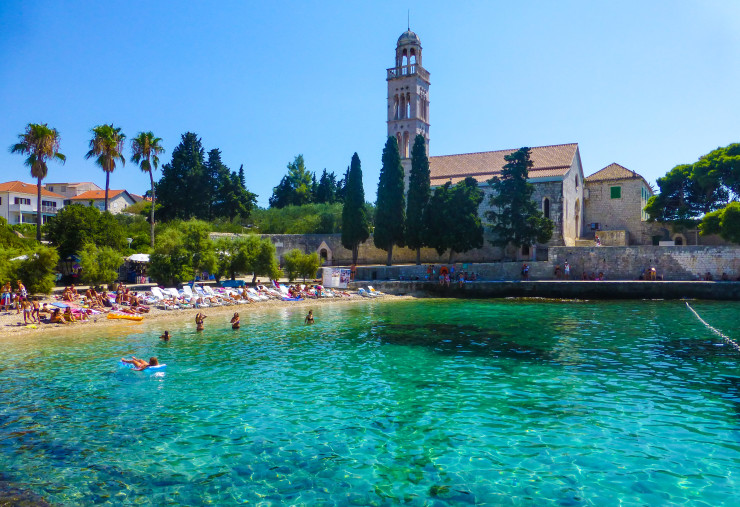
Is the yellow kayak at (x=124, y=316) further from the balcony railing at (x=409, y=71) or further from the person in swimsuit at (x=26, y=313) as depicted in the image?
the balcony railing at (x=409, y=71)

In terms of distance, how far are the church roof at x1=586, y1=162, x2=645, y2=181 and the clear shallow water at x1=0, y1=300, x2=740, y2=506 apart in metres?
29.7

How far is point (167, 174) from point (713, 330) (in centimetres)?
4479

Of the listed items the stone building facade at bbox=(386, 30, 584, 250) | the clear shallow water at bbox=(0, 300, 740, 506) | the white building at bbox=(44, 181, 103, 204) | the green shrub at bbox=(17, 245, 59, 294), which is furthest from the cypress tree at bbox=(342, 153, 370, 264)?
the white building at bbox=(44, 181, 103, 204)

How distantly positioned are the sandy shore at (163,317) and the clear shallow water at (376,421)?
1.73m

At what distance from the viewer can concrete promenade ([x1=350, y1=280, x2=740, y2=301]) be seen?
89.6 ft

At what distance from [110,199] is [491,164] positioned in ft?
151

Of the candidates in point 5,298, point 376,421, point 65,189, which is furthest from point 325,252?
point 65,189

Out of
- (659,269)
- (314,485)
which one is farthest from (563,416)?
(659,269)

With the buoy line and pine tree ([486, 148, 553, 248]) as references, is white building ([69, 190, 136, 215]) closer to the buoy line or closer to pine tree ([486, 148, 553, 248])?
pine tree ([486, 148, 553, 248])

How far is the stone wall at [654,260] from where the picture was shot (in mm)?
29375

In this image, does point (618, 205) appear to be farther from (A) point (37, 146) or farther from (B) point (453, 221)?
(A) point (37, 146)

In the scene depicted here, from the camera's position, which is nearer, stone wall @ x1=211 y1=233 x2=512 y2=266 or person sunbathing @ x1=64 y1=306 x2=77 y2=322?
person sunbathing @ x1=64 y1=306 x2=77 y2=322

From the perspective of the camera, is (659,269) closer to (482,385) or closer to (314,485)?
(482,385)

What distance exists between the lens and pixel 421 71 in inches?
1742
